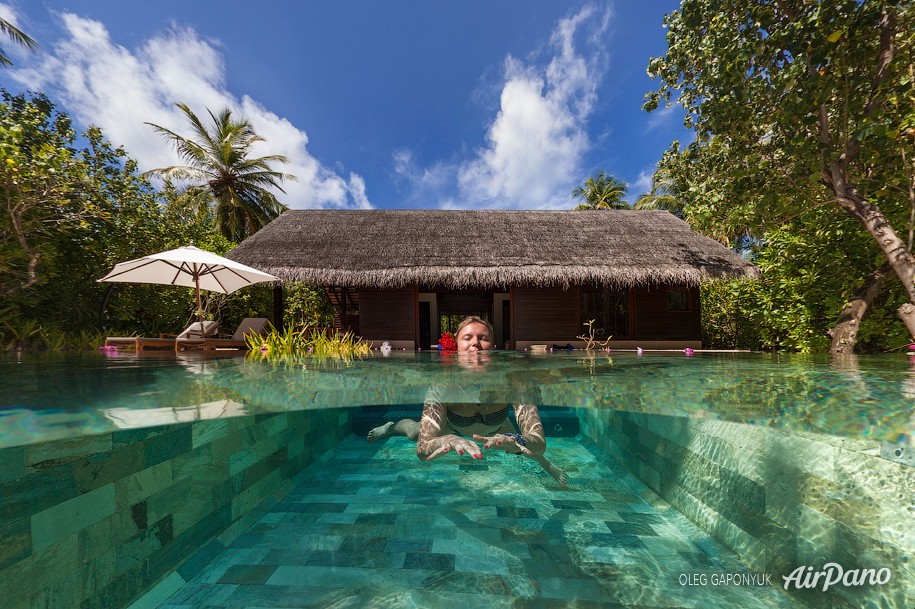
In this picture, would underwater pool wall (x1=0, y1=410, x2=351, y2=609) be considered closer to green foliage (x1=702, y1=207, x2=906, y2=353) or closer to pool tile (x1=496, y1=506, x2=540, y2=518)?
pool tile (x1=496, y1=506, x2=540, y2=518)

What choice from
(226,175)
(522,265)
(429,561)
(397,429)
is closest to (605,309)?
(522,265)

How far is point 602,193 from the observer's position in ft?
73.9

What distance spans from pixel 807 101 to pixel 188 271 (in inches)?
424

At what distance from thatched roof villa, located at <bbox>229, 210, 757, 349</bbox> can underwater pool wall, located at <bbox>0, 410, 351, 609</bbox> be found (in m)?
5.77

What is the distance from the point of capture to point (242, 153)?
15852 millimetres

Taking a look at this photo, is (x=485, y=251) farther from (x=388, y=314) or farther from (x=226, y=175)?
(x=226, y=175)

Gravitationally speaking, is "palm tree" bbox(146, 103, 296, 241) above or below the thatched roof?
above

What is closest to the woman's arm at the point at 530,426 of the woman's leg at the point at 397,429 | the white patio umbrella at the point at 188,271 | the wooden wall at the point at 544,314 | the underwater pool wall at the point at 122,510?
the woman's leg at the point at 397,429

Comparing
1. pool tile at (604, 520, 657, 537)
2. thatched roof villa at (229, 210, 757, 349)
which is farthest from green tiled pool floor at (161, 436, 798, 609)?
thatched roof villa at (229, 210, 757, 349)

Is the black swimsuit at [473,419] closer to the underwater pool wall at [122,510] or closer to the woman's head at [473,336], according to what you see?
the woman's head at [473,336]

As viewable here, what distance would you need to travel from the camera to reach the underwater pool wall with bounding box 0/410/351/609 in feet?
6.19

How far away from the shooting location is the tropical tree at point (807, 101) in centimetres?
461

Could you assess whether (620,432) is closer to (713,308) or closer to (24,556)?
(24,556)

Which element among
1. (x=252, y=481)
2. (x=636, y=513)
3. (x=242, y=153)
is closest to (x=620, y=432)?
(x=636, y=513)
